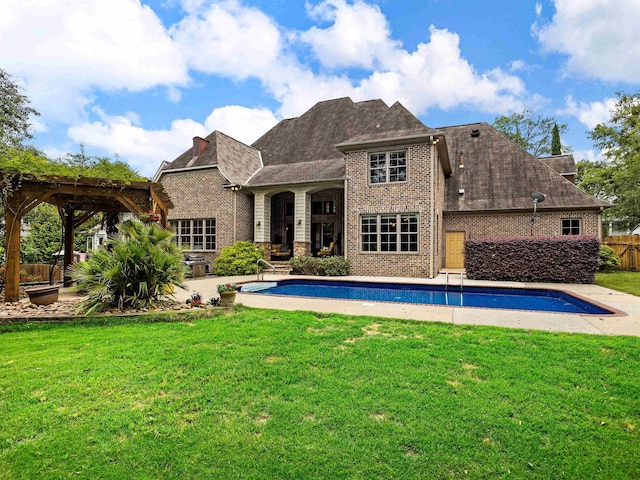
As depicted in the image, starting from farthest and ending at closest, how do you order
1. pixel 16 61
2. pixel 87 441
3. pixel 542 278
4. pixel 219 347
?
pixel 16 61
pixel 542 278
pixel 219 347
pixel 87 441

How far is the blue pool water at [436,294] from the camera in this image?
8.56 m

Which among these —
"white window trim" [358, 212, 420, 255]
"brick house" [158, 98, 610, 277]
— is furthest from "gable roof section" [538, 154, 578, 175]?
"white window trim" [358, 212, 420, 255]

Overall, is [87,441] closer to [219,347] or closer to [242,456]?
[242,456]

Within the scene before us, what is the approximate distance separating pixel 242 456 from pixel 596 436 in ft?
8.52

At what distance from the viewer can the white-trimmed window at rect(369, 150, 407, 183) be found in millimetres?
14070

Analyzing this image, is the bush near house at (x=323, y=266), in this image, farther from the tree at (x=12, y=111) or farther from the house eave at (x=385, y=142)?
the tree at (x=12, y=111)

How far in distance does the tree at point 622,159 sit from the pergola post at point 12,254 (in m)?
27.6

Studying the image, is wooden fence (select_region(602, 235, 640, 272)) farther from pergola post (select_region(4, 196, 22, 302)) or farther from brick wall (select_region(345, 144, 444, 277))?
pergola post (select_region(4, 196, 22, 302))

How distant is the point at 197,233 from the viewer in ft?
59.7

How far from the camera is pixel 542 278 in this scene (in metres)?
11.9

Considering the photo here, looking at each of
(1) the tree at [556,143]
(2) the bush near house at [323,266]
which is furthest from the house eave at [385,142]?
(1) the tree at [556,143]

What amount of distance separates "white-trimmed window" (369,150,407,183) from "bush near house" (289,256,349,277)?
3805 mm

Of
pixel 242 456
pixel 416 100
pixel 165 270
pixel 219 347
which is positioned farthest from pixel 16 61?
pixel 416 100

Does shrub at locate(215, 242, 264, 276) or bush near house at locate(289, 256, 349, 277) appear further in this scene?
shrub at locate(215, 242, 264, 276)
